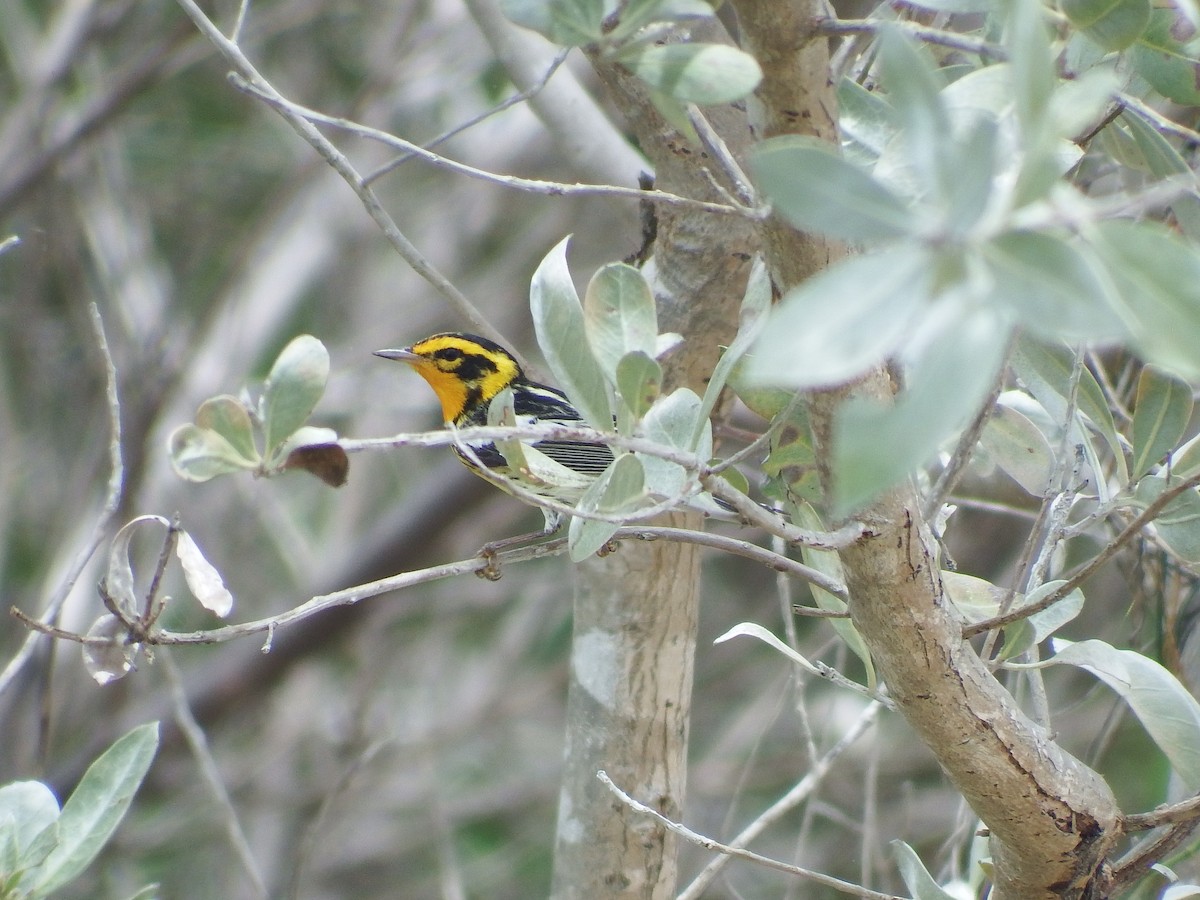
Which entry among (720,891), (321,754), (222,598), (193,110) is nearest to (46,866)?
(222,598)

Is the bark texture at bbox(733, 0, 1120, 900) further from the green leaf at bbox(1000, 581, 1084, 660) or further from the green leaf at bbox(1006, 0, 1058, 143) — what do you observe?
the green leaf at bbox(1006, 0, 1058, 143)

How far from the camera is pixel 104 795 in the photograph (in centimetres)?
169

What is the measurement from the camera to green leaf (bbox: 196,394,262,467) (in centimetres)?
124

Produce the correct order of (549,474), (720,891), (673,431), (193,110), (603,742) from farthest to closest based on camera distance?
(193,110) < (720,891) < (603,742) < (549,474) < (673,431)

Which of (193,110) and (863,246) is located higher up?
(863,246)

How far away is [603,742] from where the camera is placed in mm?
2174

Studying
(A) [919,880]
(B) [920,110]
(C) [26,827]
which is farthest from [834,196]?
(C) [26,827]

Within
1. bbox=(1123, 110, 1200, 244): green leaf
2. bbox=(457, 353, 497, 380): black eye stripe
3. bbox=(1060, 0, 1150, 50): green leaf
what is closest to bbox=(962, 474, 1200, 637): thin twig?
bbox=(1123, 110, 1200, 244): green leaf

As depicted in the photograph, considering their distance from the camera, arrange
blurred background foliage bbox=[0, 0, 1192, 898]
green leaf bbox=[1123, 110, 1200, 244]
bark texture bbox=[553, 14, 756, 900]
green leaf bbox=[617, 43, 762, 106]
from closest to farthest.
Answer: green leaf bbox=[617, 43, 762, 106] → green leaf bbox=[1123, 110, 1200, 244] → bark texture bbox=[553, 14, 756, 900] → blurred background foliage bbox=[0, 0, 1192, 898]

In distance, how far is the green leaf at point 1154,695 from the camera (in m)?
1.53

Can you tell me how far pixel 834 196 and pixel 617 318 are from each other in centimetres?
69

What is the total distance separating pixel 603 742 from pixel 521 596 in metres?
4.47

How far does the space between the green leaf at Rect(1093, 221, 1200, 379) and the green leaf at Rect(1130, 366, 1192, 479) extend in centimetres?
84

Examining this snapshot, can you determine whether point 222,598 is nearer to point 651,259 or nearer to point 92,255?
point 651,259
